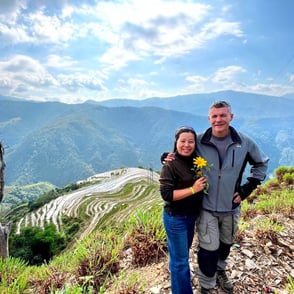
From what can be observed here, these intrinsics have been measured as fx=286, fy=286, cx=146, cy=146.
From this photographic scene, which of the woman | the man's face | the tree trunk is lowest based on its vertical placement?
the tree trunk

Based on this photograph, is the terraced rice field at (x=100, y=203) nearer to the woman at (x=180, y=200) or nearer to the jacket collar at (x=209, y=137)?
the woman at (x=180, y=200)

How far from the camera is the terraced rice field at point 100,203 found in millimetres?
73688

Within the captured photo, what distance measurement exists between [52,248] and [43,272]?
1199 inches

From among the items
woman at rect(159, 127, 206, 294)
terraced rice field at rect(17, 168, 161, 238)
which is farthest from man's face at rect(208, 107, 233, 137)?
terraced rice field at rect(17, 168, 161, 238)

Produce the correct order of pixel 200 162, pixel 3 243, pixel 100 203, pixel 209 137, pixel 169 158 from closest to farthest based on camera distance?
1. pixel 200 162
2. pixel 169 158
3. pixel 209 137
4. pixel 3 243
5. pixel 100 203

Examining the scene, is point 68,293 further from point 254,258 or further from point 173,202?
point 254,258

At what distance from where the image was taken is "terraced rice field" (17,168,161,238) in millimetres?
73688

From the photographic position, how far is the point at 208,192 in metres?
3.32

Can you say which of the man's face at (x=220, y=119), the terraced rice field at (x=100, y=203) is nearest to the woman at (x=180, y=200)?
the man's face at (x=220, y=119)

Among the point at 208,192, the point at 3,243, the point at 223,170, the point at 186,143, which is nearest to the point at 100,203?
the point at 3,243

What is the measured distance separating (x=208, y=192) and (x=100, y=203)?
88.9m

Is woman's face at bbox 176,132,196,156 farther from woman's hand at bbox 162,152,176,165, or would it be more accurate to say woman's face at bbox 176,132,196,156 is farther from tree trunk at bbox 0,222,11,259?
tree trunk at bbox 0,222,11,259

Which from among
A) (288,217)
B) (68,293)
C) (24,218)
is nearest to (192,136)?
(68,293)

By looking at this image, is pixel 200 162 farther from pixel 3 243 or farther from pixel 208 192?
pixel 3 243
